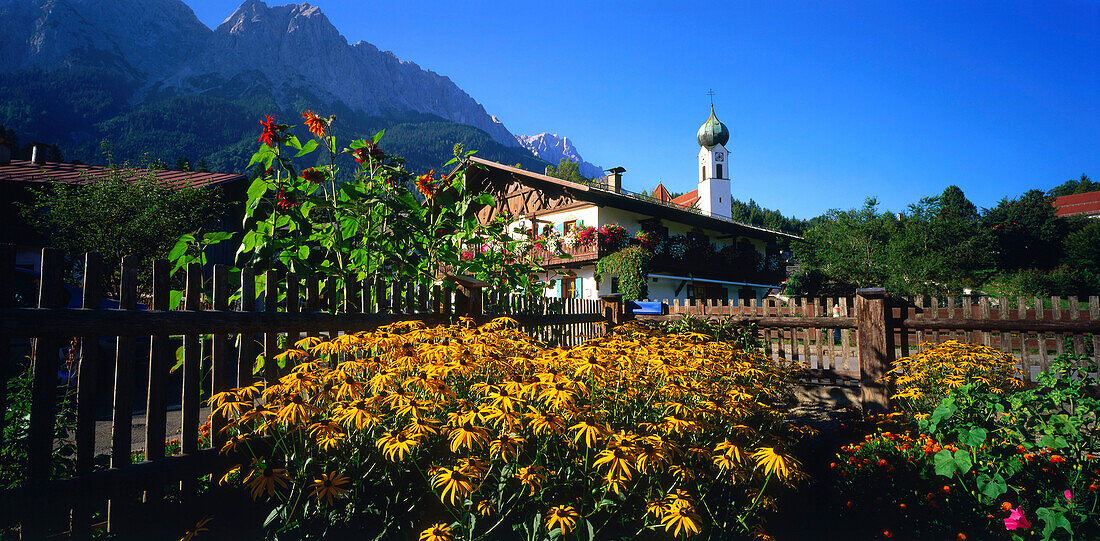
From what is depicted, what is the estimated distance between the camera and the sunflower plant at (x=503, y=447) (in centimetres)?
187

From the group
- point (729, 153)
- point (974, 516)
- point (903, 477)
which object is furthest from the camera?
point (729, 153)

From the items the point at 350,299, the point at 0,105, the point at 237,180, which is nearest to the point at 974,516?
the point at 350,299

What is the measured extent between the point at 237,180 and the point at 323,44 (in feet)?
500

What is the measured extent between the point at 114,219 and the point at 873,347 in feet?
61.4

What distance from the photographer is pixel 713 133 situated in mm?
54312

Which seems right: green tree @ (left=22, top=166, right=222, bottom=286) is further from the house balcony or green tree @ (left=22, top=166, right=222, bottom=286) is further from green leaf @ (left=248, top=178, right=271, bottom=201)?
green leaf @ (left=248, top=178, right=271, bottom=201)

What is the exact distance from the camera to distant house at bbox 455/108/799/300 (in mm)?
21531

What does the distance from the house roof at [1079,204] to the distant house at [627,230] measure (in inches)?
2433

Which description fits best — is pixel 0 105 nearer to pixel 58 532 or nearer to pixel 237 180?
pixel 237 180

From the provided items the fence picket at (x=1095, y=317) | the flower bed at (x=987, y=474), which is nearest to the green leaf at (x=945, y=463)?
the flower bed at (x=987, y=474)

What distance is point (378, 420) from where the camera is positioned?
75.0 inches

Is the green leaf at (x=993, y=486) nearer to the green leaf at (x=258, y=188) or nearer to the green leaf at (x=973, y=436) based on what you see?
the green leaf at (x=973, y=436)

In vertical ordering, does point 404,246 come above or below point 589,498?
above

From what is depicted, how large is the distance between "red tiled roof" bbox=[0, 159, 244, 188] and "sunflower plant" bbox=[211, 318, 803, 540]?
20.4 m
